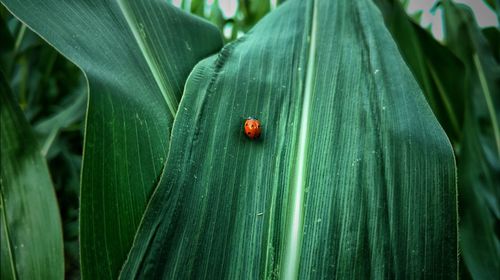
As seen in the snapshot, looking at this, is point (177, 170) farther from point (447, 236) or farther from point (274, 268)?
point (447, 236)

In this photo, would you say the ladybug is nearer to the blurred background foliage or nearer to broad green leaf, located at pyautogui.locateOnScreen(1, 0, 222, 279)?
broad green leaf, located at pyautogui.locateOnScreen(1, 0, 222, 279)

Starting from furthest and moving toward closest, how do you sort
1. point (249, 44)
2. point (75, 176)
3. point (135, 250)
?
point (75, 176) < point (249, 44) < point (135, 250)

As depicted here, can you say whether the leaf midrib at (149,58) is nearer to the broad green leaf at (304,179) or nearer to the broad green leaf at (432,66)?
the broad green leaf at (304,179)

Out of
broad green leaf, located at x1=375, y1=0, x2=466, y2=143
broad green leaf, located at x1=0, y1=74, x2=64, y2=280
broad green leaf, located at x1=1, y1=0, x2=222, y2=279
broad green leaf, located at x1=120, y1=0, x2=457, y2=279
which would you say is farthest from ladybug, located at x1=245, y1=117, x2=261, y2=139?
broad green leaf, located at x1=375, y1=0, x2=466, y2=143

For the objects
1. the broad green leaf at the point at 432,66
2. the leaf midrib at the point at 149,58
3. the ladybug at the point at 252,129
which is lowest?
the ladybug at the point at 252,129

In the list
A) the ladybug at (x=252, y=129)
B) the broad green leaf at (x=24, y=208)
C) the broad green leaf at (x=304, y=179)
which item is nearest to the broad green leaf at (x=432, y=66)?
the broad green leaf at (x=304, y=179)

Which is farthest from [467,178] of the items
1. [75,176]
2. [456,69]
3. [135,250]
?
[75,176]
